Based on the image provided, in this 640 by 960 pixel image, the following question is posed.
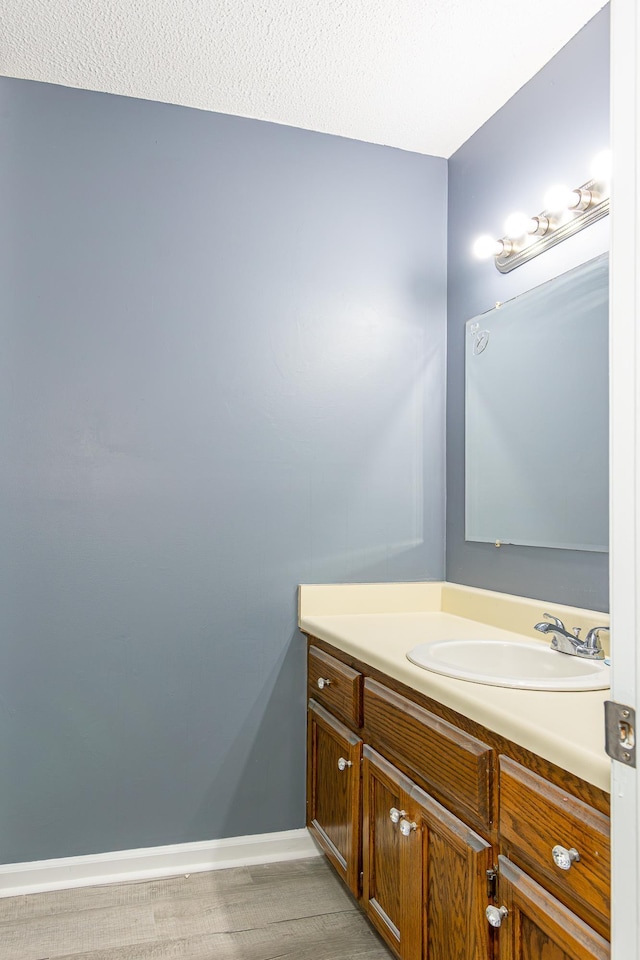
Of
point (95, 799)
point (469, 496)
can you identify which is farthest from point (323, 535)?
point (95, 799)

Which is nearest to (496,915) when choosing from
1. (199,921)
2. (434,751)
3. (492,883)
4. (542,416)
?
(492,883)

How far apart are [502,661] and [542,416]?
70 centimetres

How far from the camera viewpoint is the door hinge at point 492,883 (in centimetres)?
129

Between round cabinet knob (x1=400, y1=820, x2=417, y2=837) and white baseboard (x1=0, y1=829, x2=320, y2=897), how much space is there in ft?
2.97

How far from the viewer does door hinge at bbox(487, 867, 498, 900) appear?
50.7 inches

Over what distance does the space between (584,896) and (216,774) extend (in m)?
1.53

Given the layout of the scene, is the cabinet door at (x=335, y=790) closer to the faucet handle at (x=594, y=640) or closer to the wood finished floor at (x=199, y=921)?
the wood finished floor at (x=199, y=921)

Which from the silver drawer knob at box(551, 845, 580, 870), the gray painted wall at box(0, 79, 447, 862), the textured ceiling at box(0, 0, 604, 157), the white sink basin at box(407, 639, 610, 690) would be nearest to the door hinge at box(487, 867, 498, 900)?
the silver drawer knob at box(551, 845, 580, 870)

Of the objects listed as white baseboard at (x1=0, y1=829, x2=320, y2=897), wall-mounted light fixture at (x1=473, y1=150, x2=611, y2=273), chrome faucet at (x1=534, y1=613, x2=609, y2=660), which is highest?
wall-mounted light fixture at (x1=473, y1=150, x2=611, y2=273)

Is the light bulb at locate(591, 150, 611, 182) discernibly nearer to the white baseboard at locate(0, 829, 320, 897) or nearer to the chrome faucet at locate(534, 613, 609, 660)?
the chrome faucet at locate(534, 613, 609, 660)

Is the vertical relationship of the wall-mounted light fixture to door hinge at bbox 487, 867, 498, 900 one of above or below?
above

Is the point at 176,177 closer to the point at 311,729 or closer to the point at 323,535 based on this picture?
the point at 323,535

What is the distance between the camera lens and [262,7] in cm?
192

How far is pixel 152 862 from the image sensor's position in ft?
7.41
